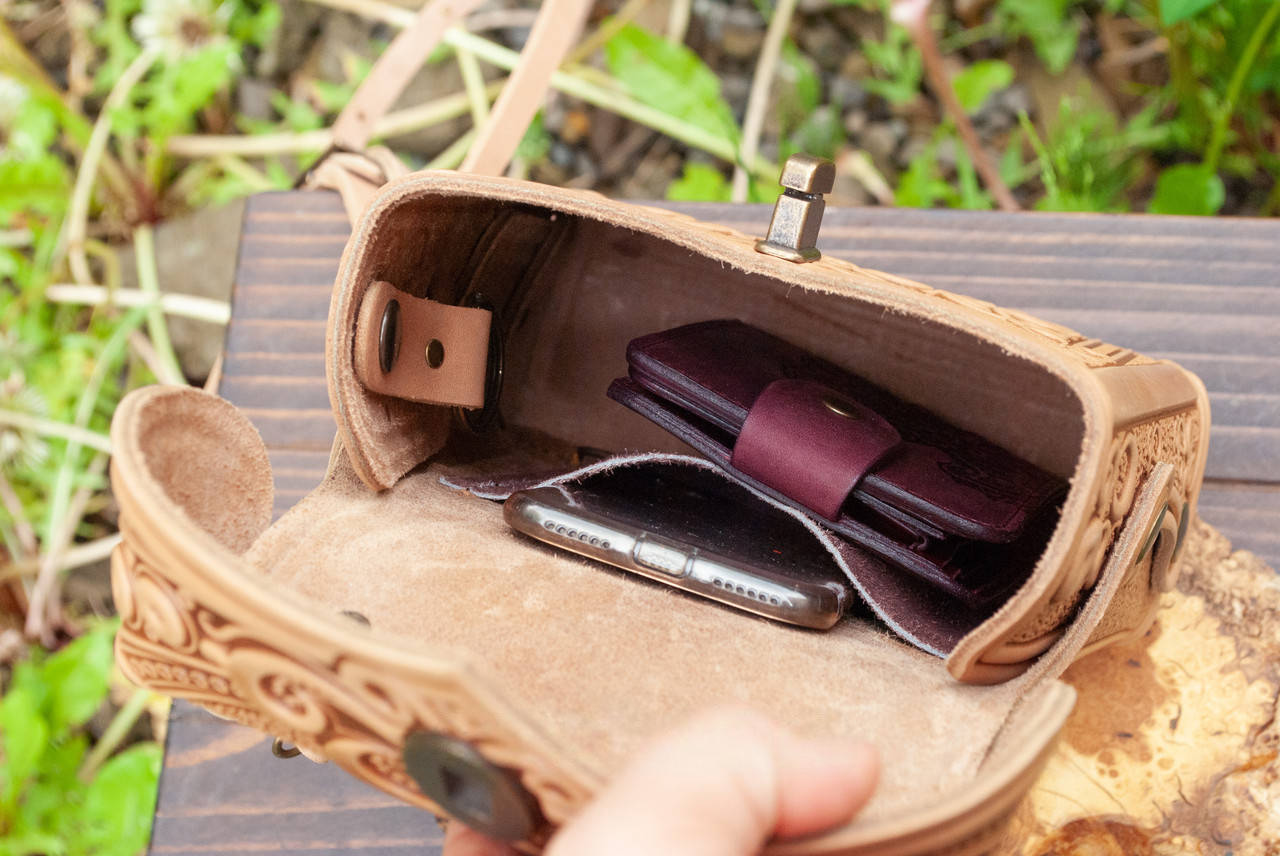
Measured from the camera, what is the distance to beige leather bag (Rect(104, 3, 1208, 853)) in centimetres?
49

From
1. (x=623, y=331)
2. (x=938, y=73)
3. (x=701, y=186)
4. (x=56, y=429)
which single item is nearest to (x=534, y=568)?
(x=623, y=331)

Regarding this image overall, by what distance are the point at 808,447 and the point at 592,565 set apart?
204 mm

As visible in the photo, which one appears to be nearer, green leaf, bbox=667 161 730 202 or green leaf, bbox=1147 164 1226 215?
green leaf, bbox=1147 164 1226 215

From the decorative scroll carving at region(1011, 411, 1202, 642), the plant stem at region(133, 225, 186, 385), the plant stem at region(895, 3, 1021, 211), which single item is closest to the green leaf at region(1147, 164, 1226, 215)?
the plant stem at region(895, 3, 1021, 211)

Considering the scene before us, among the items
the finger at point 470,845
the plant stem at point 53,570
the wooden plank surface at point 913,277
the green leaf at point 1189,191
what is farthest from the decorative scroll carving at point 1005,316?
the plant stem at point 53,570

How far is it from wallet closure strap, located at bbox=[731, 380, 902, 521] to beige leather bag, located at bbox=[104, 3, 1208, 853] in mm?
113

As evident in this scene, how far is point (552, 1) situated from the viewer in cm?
114

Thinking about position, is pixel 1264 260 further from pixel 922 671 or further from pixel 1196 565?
pixel 922 671

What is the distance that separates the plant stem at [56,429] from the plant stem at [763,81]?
4.15 ft

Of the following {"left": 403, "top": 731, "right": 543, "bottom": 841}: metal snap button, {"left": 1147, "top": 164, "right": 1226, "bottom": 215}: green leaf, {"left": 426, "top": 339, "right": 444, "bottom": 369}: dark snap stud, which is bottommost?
{"left": 403, "top": 731, "right": 543, "bottom": 841}: metal snap button

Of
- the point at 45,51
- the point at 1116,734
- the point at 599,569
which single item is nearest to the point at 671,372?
the point at 599,569

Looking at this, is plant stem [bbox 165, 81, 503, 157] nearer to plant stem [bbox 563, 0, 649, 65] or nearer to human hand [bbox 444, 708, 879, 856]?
plant stem [bbox 563, 0, 649, 65]

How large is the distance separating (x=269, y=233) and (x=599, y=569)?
808 mm

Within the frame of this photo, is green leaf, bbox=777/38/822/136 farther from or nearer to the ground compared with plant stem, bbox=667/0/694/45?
nearer to the ground
